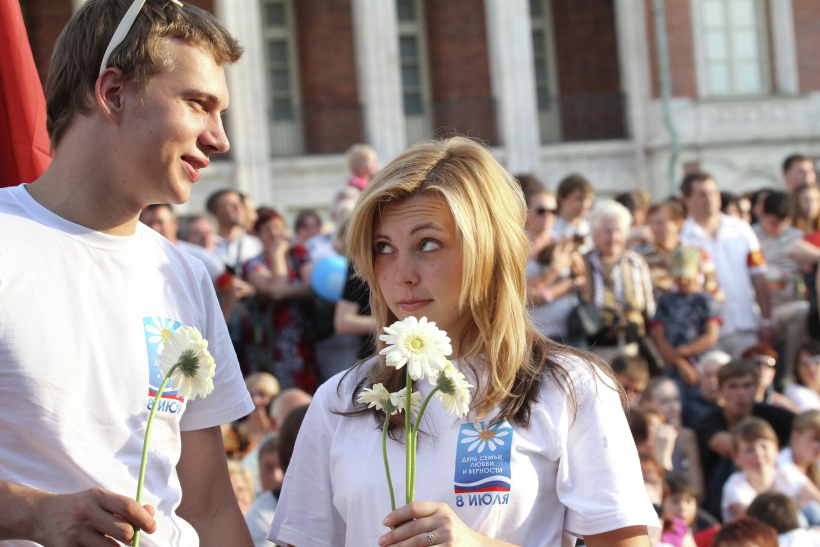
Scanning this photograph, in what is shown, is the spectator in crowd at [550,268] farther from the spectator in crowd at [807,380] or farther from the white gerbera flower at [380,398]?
the white gerbera flower at [380,398]

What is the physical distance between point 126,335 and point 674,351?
17.4 feet

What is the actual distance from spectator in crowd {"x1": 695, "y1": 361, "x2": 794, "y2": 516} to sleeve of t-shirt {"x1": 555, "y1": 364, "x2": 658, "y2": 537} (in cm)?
418

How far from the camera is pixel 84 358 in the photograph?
2.03 metres

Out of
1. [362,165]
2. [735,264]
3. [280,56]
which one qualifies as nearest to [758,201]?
[735,264]

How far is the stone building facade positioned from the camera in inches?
712

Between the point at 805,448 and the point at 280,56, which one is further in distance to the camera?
the point at 280,56

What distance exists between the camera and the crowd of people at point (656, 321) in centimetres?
547

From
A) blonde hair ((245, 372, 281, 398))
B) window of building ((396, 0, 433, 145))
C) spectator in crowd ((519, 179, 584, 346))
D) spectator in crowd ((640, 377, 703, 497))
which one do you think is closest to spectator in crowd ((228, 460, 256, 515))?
blonde hair ((245, 372, 281, 398))

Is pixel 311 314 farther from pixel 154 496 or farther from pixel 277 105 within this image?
pixel 277 105

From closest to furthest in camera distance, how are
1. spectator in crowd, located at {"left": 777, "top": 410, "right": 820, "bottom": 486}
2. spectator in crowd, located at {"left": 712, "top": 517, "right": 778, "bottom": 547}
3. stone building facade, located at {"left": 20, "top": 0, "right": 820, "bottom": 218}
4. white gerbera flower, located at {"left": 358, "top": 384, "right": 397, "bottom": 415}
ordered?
white gerbera flower, located at {"left": 358, "top": 384, "right": 397, "bottom": 415} < spectator in crowd, located at {"left": 712, "top": 517, "right": 778, "bottom": 547} < spectator in crowd, located at {"left": 777, "top": 410, "right": 820, "bottom": 486} < stone building facade, located at {"left": 20, "top": 0, "right": 820, "bottom": 218}

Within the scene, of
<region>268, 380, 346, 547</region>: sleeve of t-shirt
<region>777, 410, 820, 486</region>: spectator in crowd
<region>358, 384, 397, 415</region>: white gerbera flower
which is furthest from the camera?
<region>777, 410, 820, 486</region>: spectator in crowd

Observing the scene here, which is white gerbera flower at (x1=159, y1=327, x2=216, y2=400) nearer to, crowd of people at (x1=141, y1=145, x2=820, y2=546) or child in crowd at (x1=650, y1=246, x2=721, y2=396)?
crowd of people at (x1=141, y1=145, x2=820, y2=546)

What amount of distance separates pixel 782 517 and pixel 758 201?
4790mm

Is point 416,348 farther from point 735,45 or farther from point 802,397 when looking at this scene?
point 735,45
